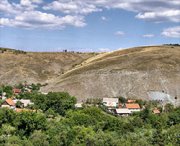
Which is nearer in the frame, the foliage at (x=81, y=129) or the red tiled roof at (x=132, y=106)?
the foliage at (x=81, y=129)

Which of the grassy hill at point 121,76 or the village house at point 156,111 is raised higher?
the grassy hill at point 121,76

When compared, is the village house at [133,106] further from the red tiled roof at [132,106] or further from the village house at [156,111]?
the village house at [156,111]

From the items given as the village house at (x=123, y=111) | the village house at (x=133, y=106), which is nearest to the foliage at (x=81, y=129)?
the village house at (x=123, y=111)

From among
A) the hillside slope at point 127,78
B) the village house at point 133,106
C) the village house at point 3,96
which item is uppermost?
the hillside slope at point 127,78

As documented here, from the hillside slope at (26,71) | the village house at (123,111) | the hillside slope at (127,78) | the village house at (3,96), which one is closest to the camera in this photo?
the village house at (123,111)

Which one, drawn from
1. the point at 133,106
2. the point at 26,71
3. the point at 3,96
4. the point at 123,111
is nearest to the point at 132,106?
the point at 133,106

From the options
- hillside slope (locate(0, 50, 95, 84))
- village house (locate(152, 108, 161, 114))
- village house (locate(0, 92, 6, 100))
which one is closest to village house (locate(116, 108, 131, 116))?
village house (locate(152, 108, 161, 114))

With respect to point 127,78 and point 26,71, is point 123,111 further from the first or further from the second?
point 26,71
